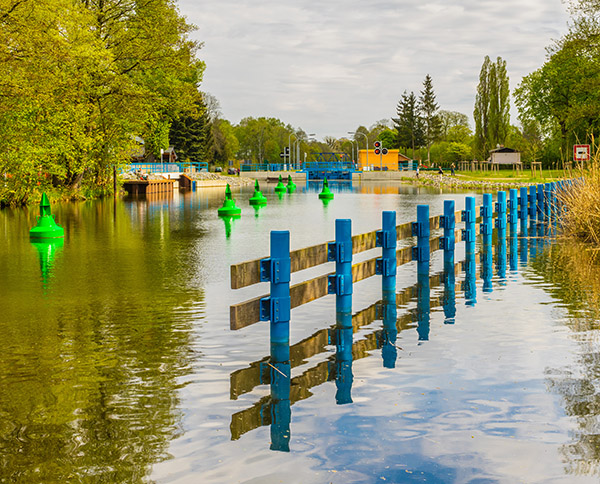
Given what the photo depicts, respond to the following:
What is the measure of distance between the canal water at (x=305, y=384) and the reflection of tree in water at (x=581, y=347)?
25 mm

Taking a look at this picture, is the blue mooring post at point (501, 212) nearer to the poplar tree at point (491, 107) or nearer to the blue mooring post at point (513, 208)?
the blue mooring post at point (513, 208)

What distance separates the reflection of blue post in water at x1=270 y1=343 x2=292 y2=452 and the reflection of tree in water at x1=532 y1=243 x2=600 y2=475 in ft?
6.77

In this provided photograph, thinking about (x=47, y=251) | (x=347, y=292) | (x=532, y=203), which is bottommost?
(x=47, y=251)

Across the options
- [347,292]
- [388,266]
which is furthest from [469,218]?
[347,292]

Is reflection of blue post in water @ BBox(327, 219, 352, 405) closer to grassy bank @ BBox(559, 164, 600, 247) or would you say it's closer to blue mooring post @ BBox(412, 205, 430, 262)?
blue mooring post @ BBox(412, 205, 430, 262)

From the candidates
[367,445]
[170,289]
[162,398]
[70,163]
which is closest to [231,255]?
[170,289]

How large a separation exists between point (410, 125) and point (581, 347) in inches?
5922

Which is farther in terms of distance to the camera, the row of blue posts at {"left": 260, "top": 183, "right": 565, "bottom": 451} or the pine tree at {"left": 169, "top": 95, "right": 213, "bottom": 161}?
the pine tree at {"left": 169, "top": 95, "right": 213, "bottom": 161}

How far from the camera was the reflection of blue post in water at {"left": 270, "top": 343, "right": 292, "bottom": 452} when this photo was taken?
19.9 feet

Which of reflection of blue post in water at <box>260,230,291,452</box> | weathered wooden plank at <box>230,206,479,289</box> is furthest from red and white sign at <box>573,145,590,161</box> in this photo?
reflection of blue post in water at <box>260,230,291,452</box>

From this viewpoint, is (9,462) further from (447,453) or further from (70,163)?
(70,163)

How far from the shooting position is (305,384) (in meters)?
7.59

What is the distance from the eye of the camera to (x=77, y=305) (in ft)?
39.7

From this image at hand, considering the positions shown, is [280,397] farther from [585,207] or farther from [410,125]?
[410,125]
